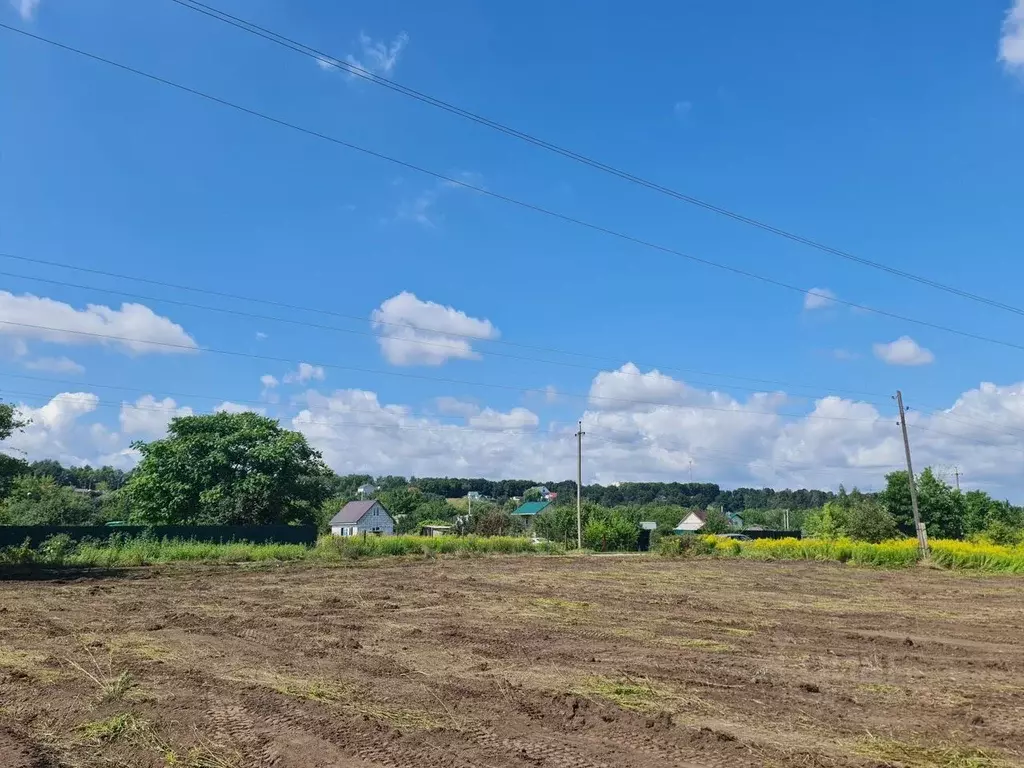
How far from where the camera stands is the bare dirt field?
5586 millimetres

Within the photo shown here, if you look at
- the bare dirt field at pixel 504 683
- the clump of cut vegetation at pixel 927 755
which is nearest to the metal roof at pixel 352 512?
the bare dirt field at pixel 504 683

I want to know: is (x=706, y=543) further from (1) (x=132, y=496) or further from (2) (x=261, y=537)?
(1) (x=132, y=496)

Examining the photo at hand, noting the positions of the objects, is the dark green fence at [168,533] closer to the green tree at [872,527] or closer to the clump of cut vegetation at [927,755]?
the green tree at [872,527]

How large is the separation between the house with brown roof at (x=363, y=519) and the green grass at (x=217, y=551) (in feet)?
175

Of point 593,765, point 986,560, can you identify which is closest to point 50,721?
point 593,765

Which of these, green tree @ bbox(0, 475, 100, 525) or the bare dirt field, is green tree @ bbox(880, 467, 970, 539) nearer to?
the bare dirt field

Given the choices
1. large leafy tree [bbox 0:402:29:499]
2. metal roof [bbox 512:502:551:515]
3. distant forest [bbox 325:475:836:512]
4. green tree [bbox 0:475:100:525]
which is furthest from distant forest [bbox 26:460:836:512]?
large leafy tree [bbox 0:402:29:499]

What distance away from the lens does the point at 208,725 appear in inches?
244

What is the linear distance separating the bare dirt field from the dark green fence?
1603 centimetres

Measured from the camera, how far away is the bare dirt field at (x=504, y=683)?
220 inches

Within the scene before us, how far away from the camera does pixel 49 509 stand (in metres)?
55.2

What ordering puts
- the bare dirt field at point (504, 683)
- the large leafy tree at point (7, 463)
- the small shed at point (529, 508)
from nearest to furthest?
the bare dirt field at point (504, 683) < the large leafy tree at point (7, 463) < the small shed at point (529, 508)

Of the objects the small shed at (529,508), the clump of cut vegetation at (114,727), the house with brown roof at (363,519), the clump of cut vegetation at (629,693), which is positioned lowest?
the clump of cut vegetation at (114,727)

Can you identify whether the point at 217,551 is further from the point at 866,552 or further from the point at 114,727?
the point at 866,552
